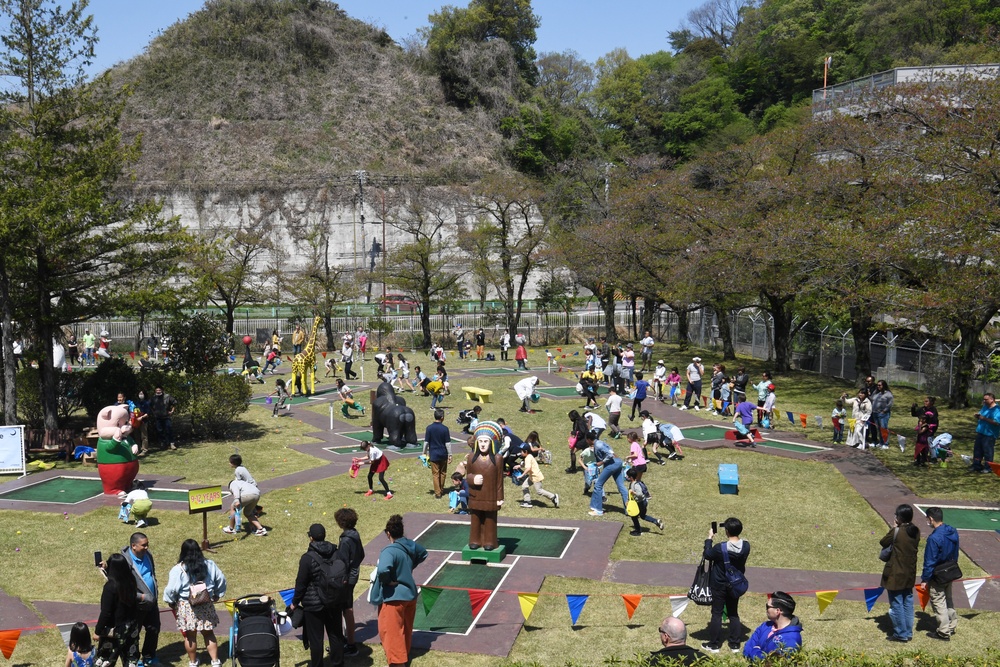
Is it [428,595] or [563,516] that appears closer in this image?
[428,595]

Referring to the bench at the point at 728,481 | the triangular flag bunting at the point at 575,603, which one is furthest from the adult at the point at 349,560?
the bench at the point at 728,481

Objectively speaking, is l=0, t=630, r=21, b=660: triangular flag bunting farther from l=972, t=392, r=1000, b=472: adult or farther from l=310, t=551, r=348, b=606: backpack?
l=972, t=392, r=1000, b=472: adult

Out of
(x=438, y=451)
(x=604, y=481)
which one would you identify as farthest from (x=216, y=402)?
(x=604, y=481)

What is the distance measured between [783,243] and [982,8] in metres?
43.9

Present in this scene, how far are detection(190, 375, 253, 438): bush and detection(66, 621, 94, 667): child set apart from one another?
12661mm

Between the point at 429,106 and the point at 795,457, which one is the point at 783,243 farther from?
the point at 429,106

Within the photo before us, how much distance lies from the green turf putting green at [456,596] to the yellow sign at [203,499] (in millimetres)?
3327

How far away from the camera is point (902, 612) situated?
383 inches

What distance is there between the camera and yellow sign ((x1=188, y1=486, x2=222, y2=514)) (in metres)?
12.2

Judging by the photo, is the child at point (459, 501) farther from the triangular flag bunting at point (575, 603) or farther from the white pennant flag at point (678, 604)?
the white pennant flag at point (678, 604)

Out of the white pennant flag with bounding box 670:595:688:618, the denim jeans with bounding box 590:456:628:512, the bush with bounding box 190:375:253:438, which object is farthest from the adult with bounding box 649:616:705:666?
the bush with bounding box 190:375:253:438

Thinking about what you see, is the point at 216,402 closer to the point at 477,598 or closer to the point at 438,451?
the point at 438,451

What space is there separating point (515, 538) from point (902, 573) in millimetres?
5718

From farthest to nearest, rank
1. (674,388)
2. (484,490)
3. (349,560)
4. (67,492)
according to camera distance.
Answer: (674,388) < (67,492) < (484,490) < (349,560)
